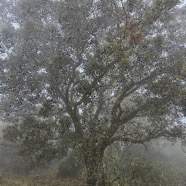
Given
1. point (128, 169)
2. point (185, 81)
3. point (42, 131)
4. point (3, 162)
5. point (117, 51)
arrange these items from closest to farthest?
1. point (117, 51)
2. point (185, 81)
3. point (42, 131)
4. point (128, 169)
5. point (3, 162)

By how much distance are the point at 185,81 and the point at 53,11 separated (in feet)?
26.4

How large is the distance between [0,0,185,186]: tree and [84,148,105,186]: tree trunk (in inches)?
2.1

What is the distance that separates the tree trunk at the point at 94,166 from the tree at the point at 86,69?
0.17ft

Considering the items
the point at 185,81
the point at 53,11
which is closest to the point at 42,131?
the point at 53,11

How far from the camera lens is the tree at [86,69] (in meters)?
18.2

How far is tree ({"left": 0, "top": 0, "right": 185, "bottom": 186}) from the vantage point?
18.2 m

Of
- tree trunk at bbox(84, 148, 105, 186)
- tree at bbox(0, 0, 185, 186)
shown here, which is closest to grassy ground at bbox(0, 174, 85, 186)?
tree at bbox(0, 0, 185, 186)

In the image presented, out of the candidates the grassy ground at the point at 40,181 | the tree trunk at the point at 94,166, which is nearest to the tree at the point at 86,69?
the tree trunk at the point at 94,166

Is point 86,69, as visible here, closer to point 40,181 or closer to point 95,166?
point 95,166

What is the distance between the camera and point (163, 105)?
18.5m

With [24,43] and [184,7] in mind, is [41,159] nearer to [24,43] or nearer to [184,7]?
[24,43]

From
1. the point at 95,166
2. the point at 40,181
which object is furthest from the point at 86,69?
the point at 40,181

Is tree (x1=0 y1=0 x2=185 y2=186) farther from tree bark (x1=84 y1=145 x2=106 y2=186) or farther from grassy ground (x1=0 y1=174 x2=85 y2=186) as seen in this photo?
grassy ground (x1=0 y1=174 x2=85 y2=186)

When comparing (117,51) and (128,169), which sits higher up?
(117,51)
